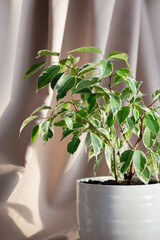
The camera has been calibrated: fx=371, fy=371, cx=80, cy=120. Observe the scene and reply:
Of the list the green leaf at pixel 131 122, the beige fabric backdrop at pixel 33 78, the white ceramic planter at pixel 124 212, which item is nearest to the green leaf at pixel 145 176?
the white ceramic planter at pixel 124 212

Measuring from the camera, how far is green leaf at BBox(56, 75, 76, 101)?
0.89 m

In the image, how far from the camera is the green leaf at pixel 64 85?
893mm

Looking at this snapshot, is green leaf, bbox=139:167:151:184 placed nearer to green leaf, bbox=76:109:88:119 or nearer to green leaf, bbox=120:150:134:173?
green leaf, bbox=120:150:134:173

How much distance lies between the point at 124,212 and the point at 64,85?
36 cm

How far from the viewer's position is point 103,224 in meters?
0.97

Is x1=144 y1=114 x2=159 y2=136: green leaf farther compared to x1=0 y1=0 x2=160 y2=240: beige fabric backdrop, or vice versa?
x1=0 y1=0 x2=160 y2=240: beige fabric backdrop

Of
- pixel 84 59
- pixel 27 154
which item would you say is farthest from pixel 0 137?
pixel 84 59

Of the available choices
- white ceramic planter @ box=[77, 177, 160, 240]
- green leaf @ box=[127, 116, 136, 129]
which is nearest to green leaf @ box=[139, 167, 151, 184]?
white ceramic planter @ box=[77, 177, 160, 240]

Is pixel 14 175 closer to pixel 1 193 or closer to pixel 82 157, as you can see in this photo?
pixel 1 193

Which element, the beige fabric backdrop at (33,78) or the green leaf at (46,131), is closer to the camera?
the green leaf at (46,131)

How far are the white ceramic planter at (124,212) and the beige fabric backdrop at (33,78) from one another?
413 millimetres

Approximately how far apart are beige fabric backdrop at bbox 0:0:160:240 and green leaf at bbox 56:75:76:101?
551 millimetres

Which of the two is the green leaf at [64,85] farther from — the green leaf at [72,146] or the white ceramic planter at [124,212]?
the white ceramic planter at [124,212]

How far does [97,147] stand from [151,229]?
265 millimetres
